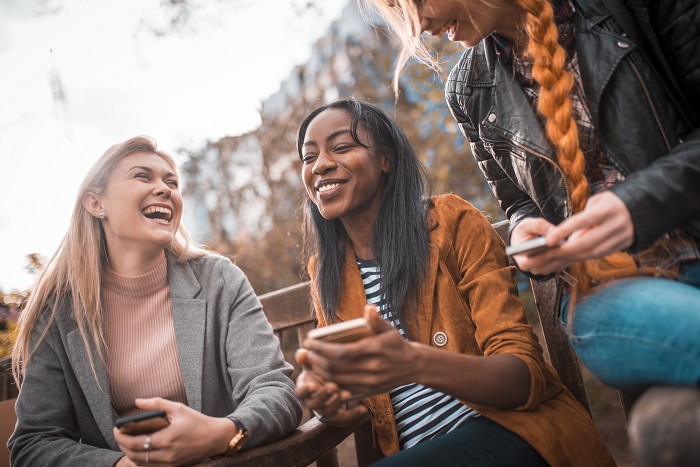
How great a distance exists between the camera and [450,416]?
1676 mm

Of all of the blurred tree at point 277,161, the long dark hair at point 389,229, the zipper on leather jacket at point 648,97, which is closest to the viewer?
the zipper on leather jacket at point 648,97

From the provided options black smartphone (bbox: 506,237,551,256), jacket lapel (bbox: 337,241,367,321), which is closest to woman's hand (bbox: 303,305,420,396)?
black smartphone (bbox: 506,237,551,256)

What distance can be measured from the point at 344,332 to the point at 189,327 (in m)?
1.15

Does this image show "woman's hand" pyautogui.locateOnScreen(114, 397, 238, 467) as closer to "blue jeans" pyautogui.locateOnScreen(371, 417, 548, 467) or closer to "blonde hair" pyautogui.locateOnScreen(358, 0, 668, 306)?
"blue jeans" pyautogui.locateOnScreen(371, 417, 548, 467)

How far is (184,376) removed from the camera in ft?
6.45

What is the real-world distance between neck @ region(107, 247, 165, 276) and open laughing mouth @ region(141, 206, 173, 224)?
14 centimetres

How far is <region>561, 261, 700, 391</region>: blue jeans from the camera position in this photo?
0.96 m

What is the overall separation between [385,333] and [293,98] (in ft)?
15.0

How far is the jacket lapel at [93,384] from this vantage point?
1.91 m

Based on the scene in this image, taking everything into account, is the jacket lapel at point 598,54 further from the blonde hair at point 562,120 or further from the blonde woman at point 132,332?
the blonde woman at point 132,332

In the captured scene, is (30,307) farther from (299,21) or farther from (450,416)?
(299,21)

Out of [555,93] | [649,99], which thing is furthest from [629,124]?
[555,93]

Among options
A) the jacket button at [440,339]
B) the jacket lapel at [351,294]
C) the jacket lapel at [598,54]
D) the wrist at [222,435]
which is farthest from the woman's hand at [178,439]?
the jacket lapel at [598,54]

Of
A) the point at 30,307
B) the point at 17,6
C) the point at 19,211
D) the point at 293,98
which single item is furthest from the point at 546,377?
the point at 293,98
